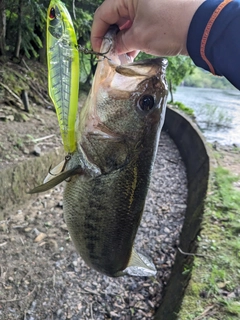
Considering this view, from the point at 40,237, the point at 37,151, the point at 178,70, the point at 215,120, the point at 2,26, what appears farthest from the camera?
the point at 178,70

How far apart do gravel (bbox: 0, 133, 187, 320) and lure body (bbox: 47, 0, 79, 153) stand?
2760 millimetres

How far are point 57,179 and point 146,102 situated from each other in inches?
20.6

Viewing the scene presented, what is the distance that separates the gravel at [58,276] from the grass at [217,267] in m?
0.90

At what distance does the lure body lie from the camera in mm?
1240

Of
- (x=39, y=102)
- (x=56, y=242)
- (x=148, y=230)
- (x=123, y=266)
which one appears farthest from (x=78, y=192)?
(x=39, y=102)

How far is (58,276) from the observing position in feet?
12.9

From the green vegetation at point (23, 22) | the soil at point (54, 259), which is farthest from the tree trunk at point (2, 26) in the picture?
the soil at point (54, 259)

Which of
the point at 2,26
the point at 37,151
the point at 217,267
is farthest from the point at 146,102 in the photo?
the point at 2,26

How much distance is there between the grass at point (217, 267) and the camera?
2.57 m

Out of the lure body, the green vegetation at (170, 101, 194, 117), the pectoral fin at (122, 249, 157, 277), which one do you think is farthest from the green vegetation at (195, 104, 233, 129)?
the lure body

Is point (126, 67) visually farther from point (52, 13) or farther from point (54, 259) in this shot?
point (54, 259)

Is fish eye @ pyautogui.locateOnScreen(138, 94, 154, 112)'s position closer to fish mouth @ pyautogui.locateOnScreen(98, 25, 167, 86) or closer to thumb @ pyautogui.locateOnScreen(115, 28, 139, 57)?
fish mouth @ pyautogui.locateOnScreen(98, 25, 167, 86)

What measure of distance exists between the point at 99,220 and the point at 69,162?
0.33 metres

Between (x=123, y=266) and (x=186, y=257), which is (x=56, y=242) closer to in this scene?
(x=186, y=257)
